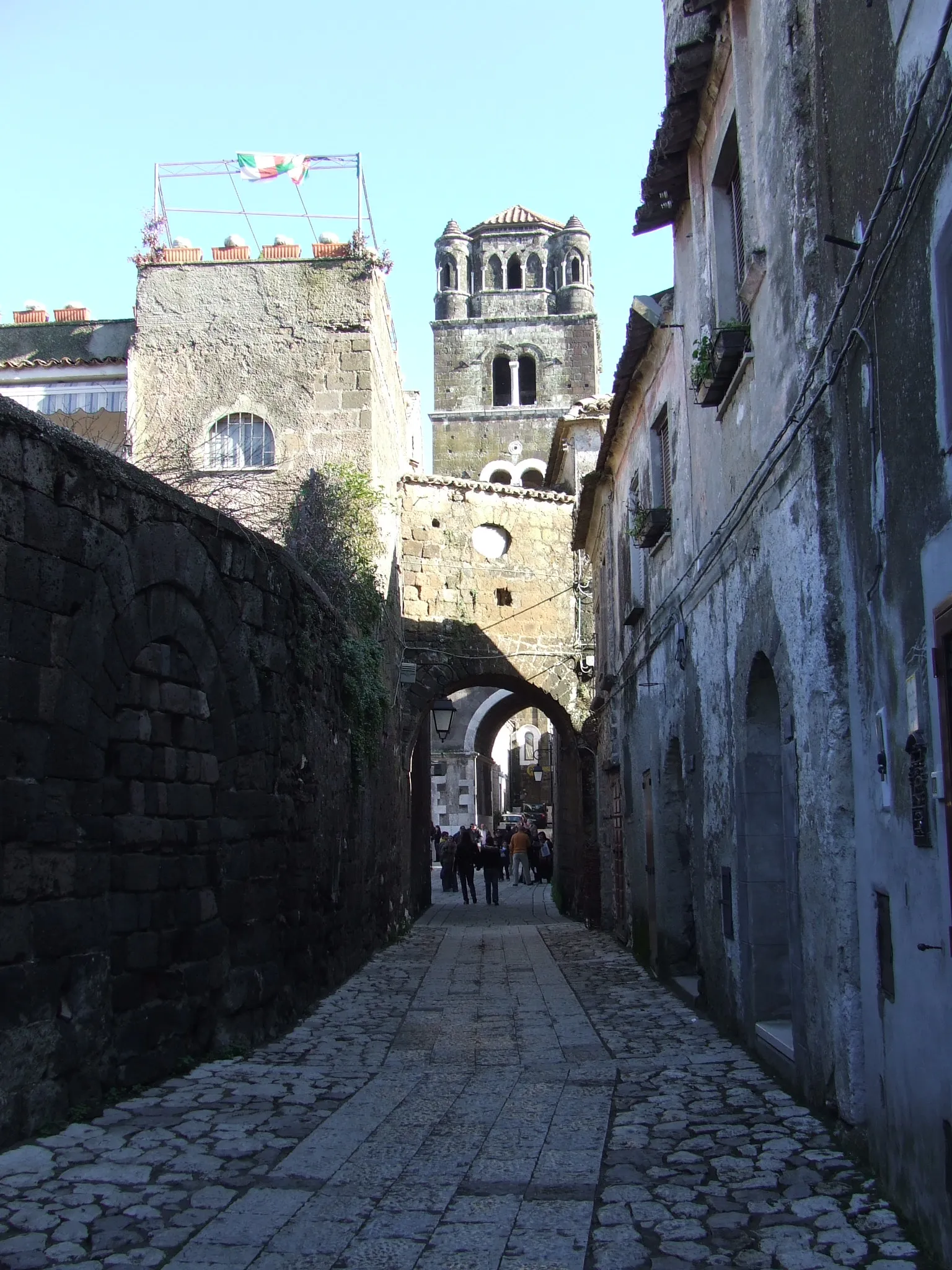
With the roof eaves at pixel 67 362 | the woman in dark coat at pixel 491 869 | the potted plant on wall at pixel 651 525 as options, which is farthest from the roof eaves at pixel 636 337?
the woman in dark coat at pixel 491 869

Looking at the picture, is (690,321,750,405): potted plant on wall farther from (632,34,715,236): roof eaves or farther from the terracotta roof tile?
the terracotta roof tile

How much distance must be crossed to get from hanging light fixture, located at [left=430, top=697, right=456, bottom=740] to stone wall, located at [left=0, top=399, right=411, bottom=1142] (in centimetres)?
977

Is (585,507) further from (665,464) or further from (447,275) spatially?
(447,275)

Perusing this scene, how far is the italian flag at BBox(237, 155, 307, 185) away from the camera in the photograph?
53.1 feet

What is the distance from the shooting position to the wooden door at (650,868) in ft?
34.3

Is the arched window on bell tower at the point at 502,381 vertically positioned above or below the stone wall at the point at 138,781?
above

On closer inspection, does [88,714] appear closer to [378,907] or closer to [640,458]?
[640,458]

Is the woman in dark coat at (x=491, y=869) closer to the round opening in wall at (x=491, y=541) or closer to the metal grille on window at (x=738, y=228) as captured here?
the round opening in wall at (x=491, y=541)

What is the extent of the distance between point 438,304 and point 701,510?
4114cm

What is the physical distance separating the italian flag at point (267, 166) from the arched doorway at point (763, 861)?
1210cm

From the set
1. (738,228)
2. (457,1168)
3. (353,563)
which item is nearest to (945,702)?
(457,1168)

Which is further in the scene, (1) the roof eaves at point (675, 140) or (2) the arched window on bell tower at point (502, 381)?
(2) the arched window on bell tower at point (502, 381)

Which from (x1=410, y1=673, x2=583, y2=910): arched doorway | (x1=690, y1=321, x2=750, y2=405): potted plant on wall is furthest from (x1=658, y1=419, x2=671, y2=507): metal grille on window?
(x1=410, y1=673, x2=583, y2=910): arched doorway

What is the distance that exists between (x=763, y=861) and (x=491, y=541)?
47.4ft
